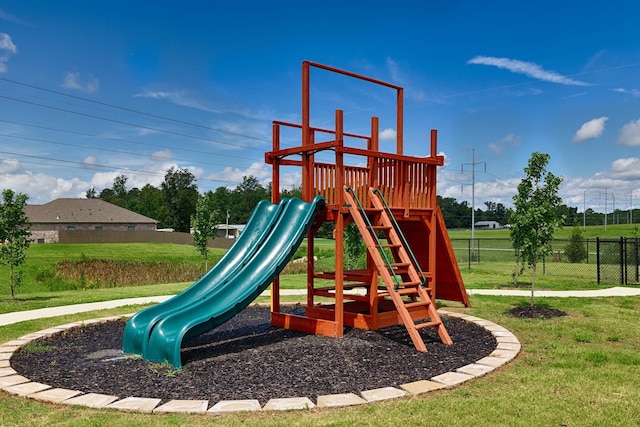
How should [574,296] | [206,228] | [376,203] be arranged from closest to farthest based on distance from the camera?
[376,203]
[574,296]
[206,228]

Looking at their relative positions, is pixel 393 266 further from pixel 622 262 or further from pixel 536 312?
pixel 622 262

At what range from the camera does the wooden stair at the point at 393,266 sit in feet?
22.0

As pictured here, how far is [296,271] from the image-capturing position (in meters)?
21.0

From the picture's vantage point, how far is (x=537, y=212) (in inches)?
381

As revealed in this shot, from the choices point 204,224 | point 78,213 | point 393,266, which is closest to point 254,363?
point 393,266

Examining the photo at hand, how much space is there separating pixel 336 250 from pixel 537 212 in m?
4.55

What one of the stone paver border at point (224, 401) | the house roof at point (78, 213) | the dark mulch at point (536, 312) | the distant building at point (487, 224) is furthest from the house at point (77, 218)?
the distant building at point (487, 224)

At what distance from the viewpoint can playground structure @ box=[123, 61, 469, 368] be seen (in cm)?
643

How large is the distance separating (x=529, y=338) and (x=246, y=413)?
471 centimetres

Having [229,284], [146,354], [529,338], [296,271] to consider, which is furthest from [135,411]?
[296,271]

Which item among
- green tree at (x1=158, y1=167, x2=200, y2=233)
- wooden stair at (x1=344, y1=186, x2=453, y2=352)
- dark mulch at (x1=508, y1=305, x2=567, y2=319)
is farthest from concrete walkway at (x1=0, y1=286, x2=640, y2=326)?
green tree at (x1=158, y1=167, x2=200, y2=233)

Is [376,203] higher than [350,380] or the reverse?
higher

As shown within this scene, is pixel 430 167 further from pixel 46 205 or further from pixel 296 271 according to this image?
pixel 46 205

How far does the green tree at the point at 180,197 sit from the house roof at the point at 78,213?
9988mm
